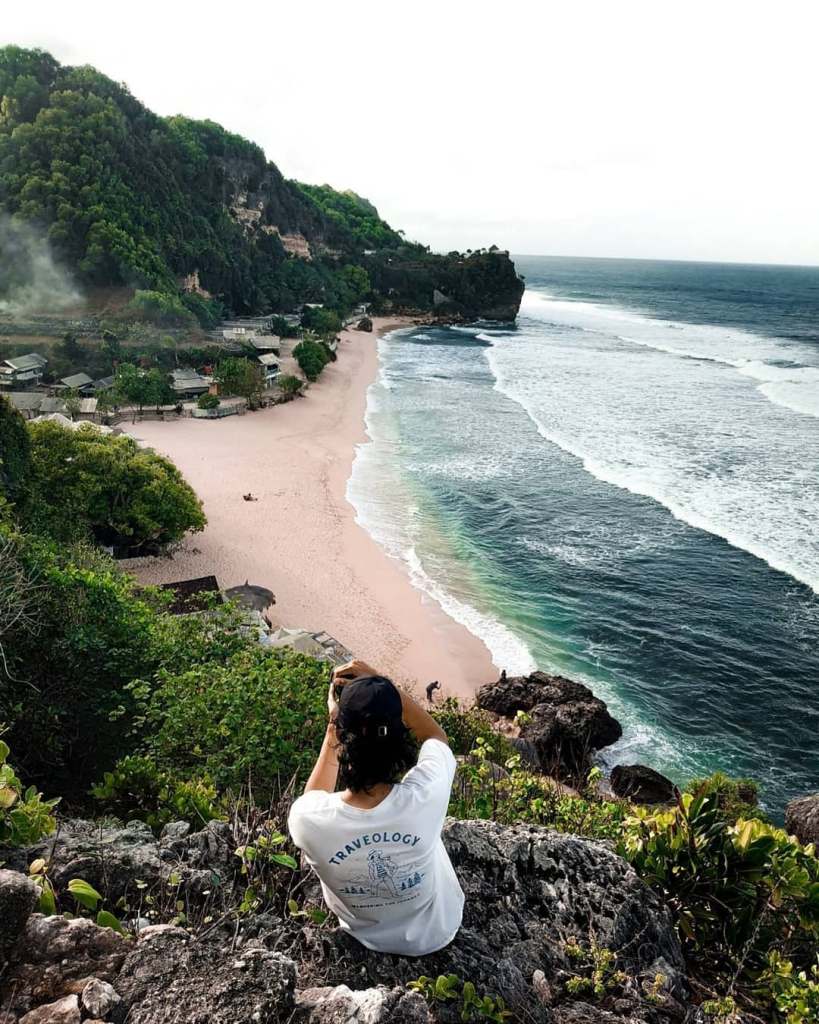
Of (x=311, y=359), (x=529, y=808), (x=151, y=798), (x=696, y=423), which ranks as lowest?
(x=696, y=423)

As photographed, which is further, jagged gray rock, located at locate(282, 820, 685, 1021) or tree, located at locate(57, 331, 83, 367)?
tree, located at locate(57, 331, 83, 367)

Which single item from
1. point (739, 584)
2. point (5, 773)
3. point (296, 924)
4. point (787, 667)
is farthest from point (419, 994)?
point (739, 584)

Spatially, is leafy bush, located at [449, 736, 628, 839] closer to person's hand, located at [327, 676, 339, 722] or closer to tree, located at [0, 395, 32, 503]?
person's hand, located at [327, 676, 339, 722]

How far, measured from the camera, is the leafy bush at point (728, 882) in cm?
437

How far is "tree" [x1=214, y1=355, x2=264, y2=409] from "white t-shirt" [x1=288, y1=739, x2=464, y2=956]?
44640 mm

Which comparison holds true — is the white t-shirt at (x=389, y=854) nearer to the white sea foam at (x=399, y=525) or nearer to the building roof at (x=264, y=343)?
the white sea foam at (x=399, y=525)

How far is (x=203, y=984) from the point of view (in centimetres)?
→ 292

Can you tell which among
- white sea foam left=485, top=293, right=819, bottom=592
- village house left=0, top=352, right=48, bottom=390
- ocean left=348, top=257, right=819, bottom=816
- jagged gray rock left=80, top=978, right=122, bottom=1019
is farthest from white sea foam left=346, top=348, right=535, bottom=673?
village house left=0, top=352, right=48, bottom=390

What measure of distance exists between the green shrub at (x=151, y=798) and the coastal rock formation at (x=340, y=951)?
91 cm

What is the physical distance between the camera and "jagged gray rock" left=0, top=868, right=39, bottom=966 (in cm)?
302

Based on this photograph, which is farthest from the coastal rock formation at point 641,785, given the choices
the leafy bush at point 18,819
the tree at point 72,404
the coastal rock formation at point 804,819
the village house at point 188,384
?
the village house at point 188,384

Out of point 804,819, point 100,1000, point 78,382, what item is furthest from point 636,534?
point 78,382

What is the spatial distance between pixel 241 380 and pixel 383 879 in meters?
45.3

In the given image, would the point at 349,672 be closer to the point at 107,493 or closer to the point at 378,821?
the point at 378,821
